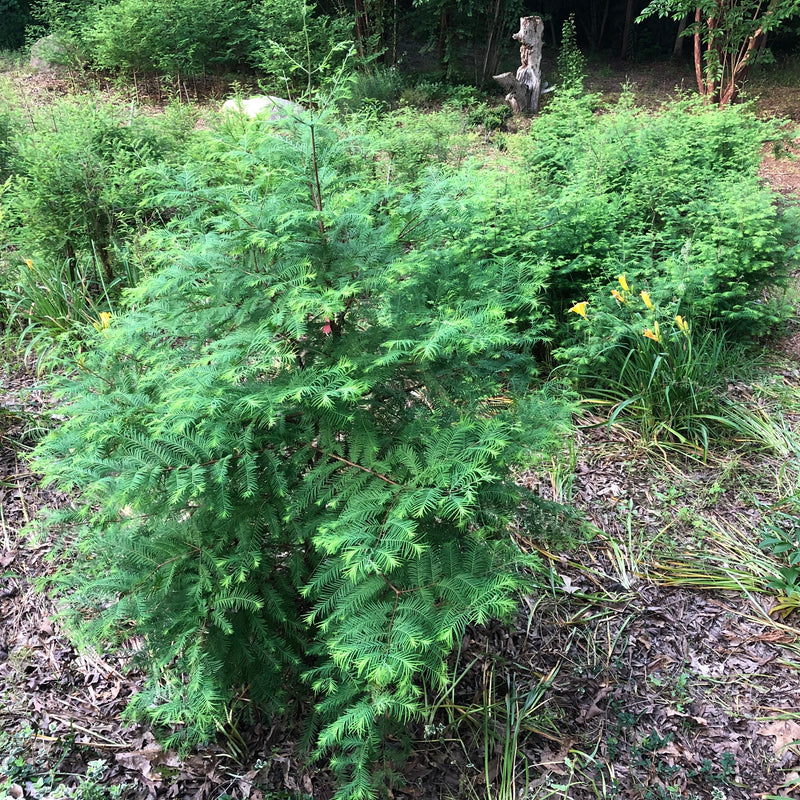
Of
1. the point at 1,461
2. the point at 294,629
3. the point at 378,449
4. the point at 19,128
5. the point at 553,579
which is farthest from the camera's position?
the point at 19,128

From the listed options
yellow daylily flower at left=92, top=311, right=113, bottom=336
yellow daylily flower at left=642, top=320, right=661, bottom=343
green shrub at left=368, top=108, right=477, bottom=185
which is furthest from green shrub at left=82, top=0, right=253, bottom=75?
yellow daylily flower at left=642, top=320, right=661, bottom=343

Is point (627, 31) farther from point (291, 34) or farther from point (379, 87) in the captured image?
point (291, 34)

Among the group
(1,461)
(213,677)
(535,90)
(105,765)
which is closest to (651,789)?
(213,677)

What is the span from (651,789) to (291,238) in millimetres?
2097

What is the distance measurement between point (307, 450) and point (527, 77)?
986cm

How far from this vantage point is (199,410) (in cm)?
152

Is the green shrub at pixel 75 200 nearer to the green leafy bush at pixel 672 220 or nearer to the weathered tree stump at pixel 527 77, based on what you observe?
the green leafy bush at pixel 672 220

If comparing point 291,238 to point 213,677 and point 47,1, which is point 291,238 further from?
point 47,1

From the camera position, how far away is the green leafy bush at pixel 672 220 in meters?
3.47

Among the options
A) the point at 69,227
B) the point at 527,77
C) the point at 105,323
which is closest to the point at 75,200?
the point at 69,227

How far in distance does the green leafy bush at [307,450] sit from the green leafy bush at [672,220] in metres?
1.96

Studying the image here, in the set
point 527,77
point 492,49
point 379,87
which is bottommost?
point 379,87

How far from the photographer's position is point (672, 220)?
3.94m

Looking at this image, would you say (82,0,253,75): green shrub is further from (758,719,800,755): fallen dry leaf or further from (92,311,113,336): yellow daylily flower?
(758,719,800,755): fallen dry leaf
